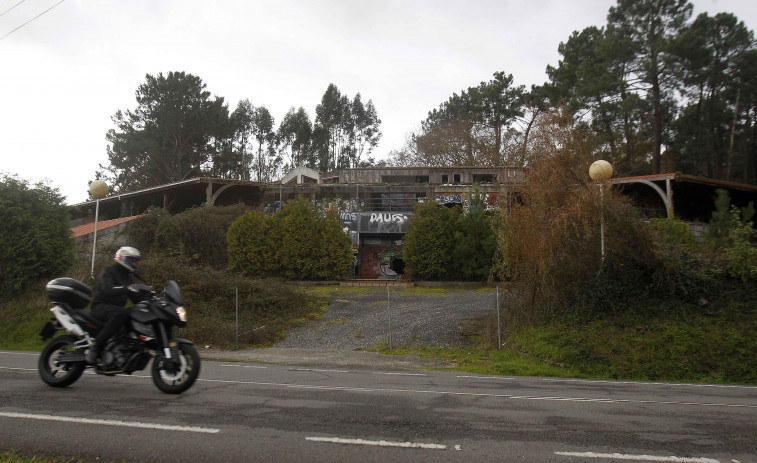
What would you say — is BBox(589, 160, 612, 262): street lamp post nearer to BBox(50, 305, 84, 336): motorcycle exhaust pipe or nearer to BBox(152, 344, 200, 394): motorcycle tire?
BBox(152, 344, 200, 394): motorcycle tire

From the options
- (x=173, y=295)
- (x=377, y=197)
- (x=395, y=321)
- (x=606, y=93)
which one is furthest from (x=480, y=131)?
(x=173, y=295)

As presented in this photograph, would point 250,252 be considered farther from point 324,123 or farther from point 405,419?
point 324,123

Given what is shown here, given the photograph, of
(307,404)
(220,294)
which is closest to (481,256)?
(220,294)

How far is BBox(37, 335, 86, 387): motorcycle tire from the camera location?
6707mm

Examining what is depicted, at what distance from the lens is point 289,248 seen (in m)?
26.5

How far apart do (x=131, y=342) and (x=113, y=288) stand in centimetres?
69

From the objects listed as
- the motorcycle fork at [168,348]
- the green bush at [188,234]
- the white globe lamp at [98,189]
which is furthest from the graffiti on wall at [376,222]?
the motorcycle fork at [168,348]

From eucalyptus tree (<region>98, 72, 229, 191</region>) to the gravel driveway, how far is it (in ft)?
119

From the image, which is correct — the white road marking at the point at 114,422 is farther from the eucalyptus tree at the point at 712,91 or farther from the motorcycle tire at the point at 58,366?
the eucalyptus tree at the point at 712,91

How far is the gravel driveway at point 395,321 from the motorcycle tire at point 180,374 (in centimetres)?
849

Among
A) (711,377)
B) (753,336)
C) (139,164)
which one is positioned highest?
(139,164)

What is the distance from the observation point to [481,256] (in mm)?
25609

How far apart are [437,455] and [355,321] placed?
44.1 ft

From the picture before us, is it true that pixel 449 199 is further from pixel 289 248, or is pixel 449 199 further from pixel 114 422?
pixel 114 422
